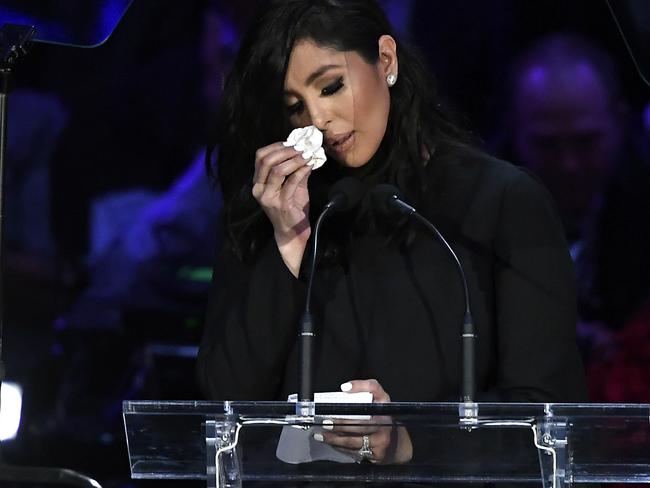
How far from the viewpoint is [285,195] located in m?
2.58

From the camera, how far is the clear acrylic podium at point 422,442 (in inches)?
77.0

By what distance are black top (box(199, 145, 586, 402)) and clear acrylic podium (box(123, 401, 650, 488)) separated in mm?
492

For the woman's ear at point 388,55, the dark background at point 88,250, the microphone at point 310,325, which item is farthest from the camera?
the dark background at point 88,250

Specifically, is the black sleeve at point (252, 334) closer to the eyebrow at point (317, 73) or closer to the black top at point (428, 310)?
the black top at point (428, 310)

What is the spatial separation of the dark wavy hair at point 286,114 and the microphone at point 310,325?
378 millimetres

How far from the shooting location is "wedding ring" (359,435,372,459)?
1988mm

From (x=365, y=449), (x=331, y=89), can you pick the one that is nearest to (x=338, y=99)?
(x=331, y=89)

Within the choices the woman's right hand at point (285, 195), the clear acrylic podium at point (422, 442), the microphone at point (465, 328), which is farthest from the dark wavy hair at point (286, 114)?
the clear acrylic podium at point (422, 442)

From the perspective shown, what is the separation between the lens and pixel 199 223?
4.23m

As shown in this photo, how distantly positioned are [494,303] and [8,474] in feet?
3.32

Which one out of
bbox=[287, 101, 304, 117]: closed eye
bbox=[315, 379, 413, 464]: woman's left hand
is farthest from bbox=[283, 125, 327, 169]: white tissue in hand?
bbox=[315, 379, 413, 464]: woman's left hand

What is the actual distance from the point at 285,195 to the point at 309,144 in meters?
0.11

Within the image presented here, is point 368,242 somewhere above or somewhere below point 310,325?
above

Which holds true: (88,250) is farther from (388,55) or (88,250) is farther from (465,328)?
(465,328)
